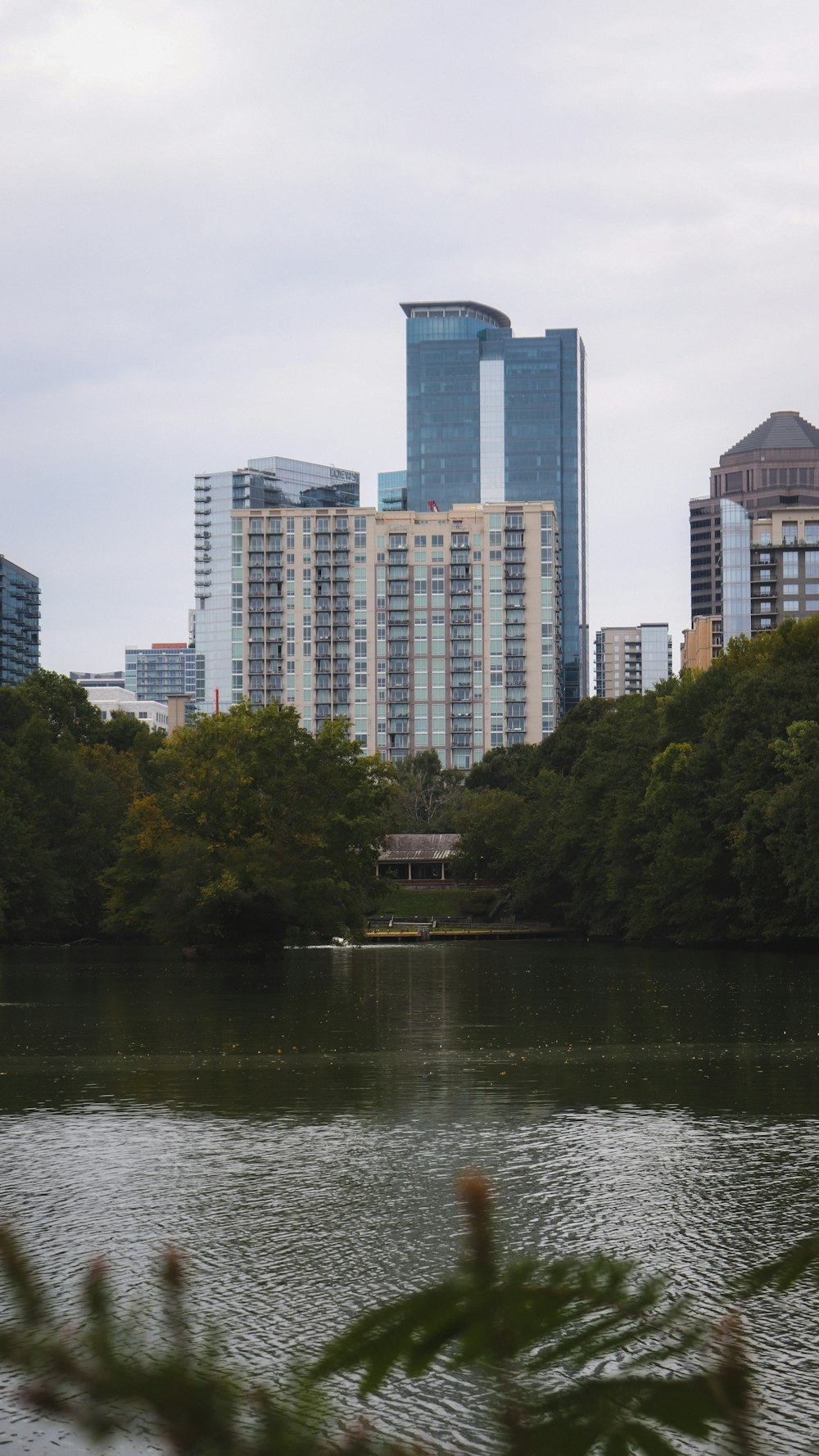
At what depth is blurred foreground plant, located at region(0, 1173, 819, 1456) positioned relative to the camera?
1.92 meters

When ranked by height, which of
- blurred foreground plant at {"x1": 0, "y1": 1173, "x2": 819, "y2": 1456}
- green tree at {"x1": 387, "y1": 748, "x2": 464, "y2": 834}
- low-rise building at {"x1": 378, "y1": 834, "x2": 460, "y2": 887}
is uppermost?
green tree at {"x1": 387, "y1": 748, "x2": 464, "y2": 834}

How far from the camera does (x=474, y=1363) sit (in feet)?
6.61

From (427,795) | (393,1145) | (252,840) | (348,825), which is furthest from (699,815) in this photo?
(427,795)

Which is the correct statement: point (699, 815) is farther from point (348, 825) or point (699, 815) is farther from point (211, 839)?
point (211, 839)

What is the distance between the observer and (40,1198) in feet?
52.2

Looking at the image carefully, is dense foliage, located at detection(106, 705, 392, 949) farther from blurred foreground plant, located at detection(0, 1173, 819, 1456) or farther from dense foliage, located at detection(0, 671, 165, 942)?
blurred foreground plant, located at detection(0, 1173, 819, 1456)

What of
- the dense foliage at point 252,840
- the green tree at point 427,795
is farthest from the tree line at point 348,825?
the green tree at point 427,795

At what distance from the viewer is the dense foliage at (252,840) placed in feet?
220

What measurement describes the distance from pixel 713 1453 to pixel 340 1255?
39.9ft

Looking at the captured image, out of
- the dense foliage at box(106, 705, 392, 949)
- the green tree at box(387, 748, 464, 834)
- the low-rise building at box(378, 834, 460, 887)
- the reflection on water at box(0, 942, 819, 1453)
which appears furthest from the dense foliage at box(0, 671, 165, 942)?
the green tree at box(387, 748, 464, 834)

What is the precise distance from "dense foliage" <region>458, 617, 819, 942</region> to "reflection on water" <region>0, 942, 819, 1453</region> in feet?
83.5

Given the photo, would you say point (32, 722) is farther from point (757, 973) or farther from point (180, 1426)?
point (180, 1426)

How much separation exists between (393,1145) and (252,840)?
163ft

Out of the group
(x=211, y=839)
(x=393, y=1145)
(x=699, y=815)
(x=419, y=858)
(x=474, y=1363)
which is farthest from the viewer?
(x=419, y=858)
